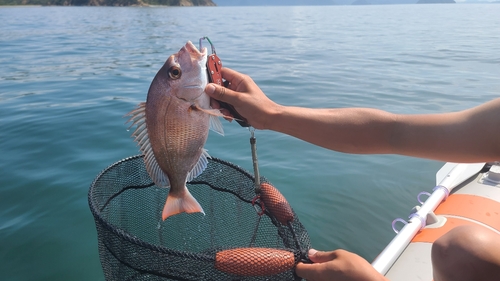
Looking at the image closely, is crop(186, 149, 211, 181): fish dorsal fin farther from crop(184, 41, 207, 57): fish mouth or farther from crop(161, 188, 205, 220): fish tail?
crop(184, 41, 207, 57): fish mouth

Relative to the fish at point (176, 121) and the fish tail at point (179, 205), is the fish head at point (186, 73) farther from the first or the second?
the fish tail at point (179, 205)

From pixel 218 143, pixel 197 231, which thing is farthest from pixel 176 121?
pixel 218 143

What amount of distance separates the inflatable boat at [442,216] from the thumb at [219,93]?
5.66 ft

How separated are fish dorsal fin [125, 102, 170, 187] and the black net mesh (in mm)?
390

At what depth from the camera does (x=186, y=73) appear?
221 centimetres

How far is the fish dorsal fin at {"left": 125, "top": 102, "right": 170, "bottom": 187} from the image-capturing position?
230 cm

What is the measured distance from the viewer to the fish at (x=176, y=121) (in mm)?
2203

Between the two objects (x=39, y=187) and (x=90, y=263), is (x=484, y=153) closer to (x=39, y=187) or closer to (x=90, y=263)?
(x=90, y=263)

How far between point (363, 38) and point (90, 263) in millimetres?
22293

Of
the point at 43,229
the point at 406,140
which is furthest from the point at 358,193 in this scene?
the point at 43,229

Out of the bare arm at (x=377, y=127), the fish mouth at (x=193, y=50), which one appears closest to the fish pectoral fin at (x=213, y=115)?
the bare arm at (x=377, y=127)

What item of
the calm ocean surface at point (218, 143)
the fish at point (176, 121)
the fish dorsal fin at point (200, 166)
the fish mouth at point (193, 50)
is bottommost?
the calm ocean surface at point (218, 143)

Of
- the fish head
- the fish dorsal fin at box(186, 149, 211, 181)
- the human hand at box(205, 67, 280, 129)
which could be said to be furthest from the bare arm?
the fish dorsal fin at box(186, 149, 211, 181)

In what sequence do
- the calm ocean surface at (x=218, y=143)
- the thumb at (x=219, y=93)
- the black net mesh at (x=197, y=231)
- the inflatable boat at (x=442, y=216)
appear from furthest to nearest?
the calm ocean surface at (x=218, y=143)
the inflatable boat at (x=442, y=216)
the thumb at (x=219, y=93)
the black net mesh at (x=197, y=231)
